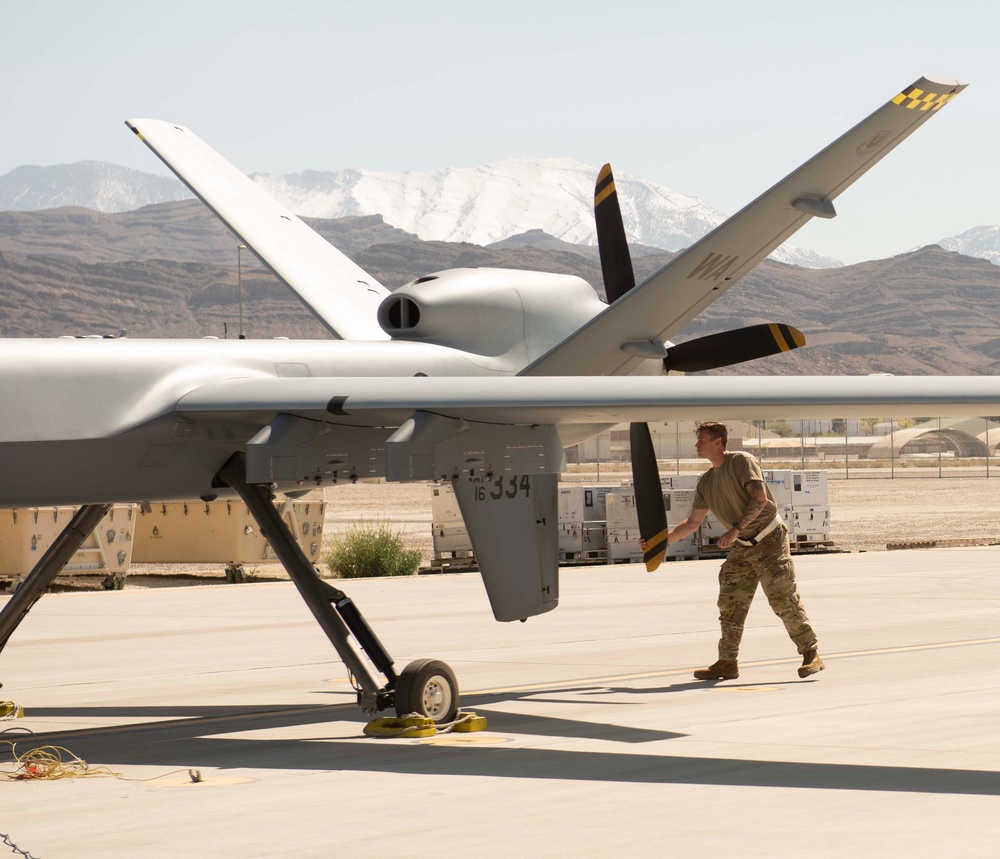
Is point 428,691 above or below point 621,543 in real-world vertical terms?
below

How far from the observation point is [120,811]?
8070 millimetres

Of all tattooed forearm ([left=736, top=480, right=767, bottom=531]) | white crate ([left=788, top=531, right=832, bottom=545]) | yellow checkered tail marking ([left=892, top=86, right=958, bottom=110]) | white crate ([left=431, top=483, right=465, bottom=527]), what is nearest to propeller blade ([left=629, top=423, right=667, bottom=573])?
tattooed forearm ([left=736, top=480, right=767, bottom=531])

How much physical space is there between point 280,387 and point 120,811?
10.6ft

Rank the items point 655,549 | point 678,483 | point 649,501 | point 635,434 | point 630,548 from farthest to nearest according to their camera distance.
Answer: point 678,483, point 630,548, point 635,434, point 649,501, point 655,549

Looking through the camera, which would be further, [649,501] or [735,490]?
[735,490]

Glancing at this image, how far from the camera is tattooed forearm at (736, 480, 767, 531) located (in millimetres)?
12961

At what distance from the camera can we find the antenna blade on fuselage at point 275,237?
14.0 meters

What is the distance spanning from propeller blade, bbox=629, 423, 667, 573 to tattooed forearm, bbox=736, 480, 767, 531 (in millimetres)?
972

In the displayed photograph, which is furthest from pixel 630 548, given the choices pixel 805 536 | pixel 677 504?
pixel 805 536

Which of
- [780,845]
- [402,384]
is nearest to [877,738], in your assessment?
[780,845]

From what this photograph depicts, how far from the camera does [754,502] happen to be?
1299 cm

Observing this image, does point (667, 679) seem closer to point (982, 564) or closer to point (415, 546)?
point (982, 564)

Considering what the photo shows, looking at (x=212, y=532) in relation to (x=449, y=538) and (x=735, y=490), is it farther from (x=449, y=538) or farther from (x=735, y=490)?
(x=735, y=490)

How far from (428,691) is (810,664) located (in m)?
4.10
